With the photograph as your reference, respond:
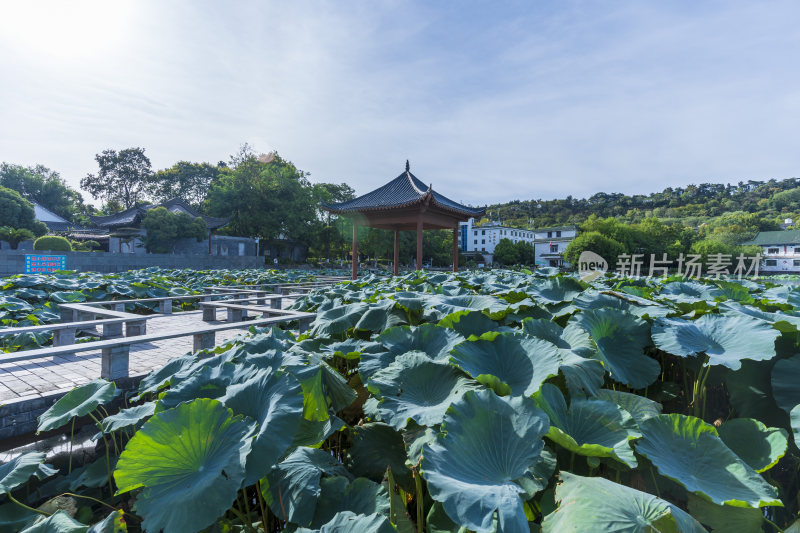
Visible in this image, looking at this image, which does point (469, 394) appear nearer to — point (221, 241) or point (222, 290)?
point (222, 290)

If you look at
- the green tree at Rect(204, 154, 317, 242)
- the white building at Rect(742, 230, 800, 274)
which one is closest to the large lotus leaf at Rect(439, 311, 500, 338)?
the green tree at Rect(204, 154, 317, 242)

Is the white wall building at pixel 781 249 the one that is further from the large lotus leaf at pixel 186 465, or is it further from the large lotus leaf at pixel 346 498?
the large lotus leaf at pixel 186 465

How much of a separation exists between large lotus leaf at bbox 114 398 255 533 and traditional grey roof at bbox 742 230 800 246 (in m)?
61.1

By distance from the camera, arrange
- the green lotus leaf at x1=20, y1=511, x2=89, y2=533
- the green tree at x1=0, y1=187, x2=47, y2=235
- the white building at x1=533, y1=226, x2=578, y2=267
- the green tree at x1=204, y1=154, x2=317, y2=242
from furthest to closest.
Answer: the white building at x1=533, y1=226, x2=578, y2=267
the green tree at x1=204, y1=154, x2=317, y2=242
the green tree at x1=0, y1=187, x2=47, y2=235
the green lotus leaf at x1=20, y1=511, x2=89, y2=533

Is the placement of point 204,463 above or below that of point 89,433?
above

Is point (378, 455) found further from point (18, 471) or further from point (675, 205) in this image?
point (675, 205)

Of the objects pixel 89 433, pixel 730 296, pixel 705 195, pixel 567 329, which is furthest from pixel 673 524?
pixel 705 195

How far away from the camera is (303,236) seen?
33188 mm

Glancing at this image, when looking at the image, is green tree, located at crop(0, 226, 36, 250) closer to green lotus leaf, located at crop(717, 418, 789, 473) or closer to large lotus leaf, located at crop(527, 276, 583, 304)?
large lotus leaf, located at crop(527, 276, 583, 304)

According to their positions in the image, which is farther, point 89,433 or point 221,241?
point 221,241

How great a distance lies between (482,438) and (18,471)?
66.7 inches

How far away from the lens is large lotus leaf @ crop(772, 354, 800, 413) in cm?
101

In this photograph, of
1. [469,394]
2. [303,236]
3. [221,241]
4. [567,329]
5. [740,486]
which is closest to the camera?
[740,486]

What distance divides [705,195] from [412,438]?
114 meters
